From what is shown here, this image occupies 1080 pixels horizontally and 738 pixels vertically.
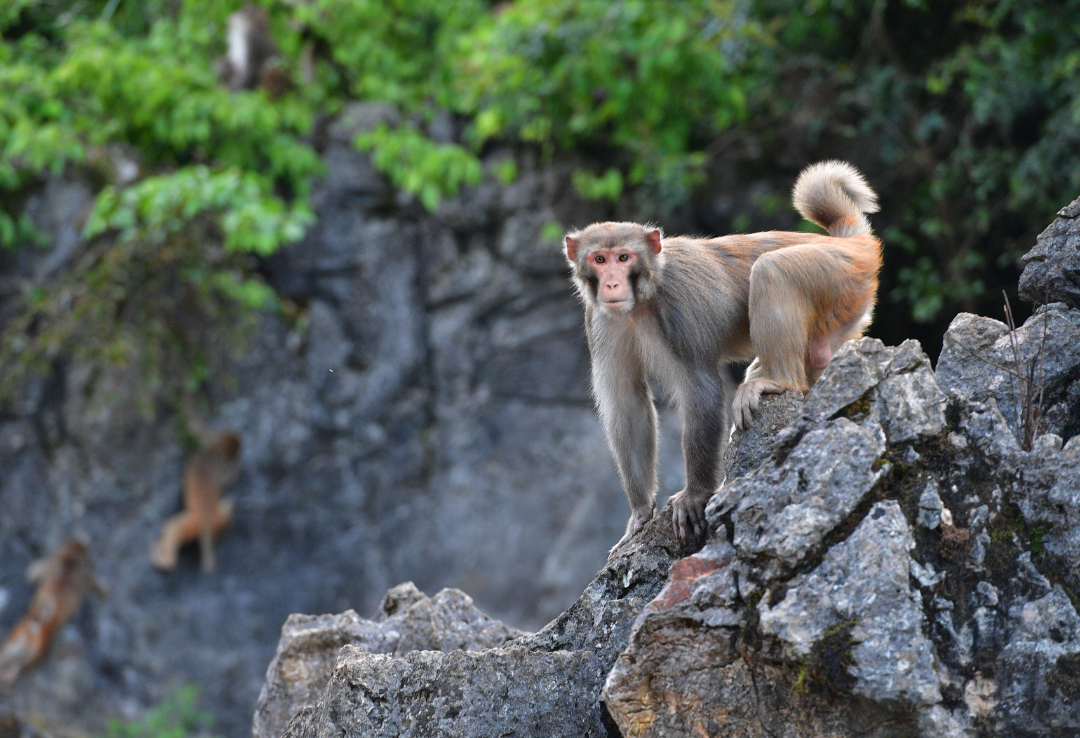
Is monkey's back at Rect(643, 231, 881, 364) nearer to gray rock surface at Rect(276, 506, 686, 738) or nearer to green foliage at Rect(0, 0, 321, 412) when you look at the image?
gray rock surface at Rect(276, 506, 686, 738)

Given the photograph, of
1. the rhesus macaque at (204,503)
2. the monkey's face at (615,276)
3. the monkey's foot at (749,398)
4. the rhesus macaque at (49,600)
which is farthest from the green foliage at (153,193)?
the monkey's foot at (749,398)

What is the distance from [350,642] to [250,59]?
259 inches

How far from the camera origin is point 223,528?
8617 mm

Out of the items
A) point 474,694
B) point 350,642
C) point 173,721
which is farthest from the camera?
point 173,721

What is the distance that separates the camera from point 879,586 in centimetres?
237

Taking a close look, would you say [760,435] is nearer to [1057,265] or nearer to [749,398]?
[749,398]

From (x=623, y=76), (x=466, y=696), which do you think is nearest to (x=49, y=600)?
(x=623, y=76)

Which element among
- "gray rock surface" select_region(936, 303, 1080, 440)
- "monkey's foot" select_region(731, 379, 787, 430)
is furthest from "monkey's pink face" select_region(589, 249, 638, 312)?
"gray rock surface" select_region(936, 303, 1080, 440)

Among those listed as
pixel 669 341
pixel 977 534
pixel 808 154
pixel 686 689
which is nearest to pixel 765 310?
pixel 669 341

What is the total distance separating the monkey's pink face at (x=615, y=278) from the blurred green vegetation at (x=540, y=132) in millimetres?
4146

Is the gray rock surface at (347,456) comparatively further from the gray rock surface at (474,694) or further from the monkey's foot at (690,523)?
the gray rock surface at (474,694)

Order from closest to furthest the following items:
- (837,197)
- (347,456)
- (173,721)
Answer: (837,197), (173,721), (347,456)

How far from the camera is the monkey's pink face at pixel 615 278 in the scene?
11.3 feet

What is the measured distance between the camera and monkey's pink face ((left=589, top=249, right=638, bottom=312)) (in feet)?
11.3
